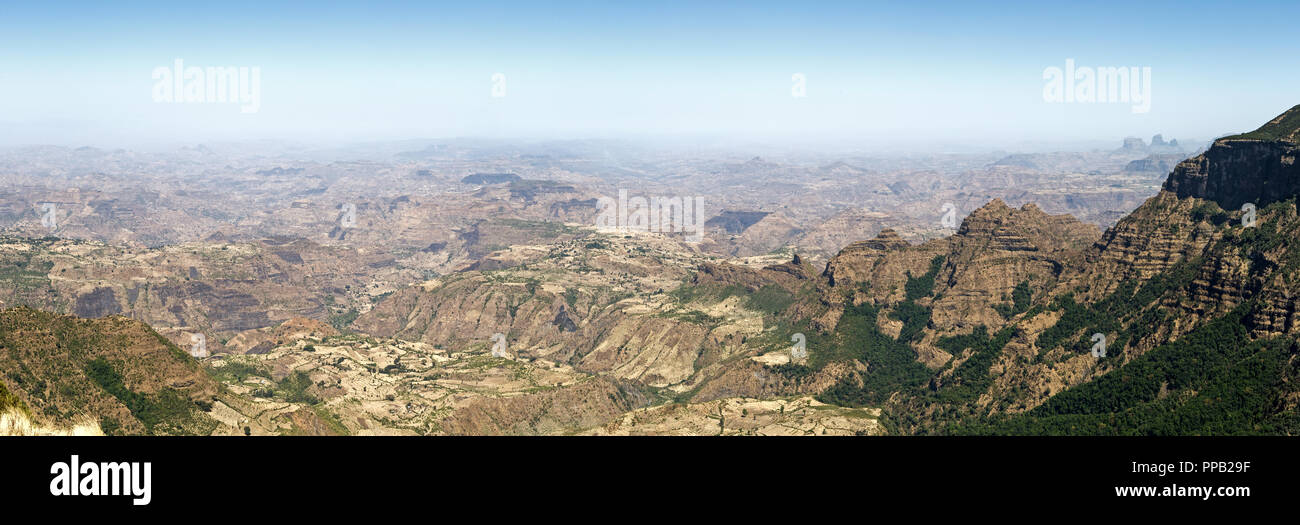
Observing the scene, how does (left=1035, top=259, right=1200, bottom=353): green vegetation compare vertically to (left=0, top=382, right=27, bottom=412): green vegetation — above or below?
below

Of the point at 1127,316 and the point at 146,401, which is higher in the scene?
the point at 1127,316

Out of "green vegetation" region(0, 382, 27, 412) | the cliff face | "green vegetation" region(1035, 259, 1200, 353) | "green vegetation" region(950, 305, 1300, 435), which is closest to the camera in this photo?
"green vegetation" region(0, 382, 27, 412)

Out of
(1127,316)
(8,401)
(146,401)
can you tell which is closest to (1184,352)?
(1127,316)

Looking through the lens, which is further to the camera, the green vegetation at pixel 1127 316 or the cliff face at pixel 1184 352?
the green vegetation at pixel 1127 316

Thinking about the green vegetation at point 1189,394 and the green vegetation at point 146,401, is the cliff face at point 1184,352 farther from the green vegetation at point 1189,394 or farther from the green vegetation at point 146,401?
the green vegetation at point 146,401

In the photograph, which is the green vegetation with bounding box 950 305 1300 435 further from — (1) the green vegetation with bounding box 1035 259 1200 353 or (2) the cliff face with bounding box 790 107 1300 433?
(1) the green vegetation with bounding box 1035 259 1200 353

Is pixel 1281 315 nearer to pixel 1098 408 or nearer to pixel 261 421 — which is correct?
pixel 1098 408

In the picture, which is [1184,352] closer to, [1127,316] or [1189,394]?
[1189,394]

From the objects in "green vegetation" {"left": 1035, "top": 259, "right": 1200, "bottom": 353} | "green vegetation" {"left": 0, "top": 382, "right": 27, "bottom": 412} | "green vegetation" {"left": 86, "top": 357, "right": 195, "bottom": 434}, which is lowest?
"green vegetation" {"left": 86, "top": 357, "right": 195, "bottom": 434}

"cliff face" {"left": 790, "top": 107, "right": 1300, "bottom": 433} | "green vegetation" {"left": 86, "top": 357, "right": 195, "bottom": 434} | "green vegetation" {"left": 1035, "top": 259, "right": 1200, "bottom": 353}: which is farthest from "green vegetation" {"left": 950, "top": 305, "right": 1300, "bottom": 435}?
"green vegetation" {"left": 86, "top": 357, "right": 195, "bottom": 434}

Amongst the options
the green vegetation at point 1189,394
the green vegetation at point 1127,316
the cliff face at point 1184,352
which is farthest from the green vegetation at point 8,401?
the green vegetation at point 1127,316
